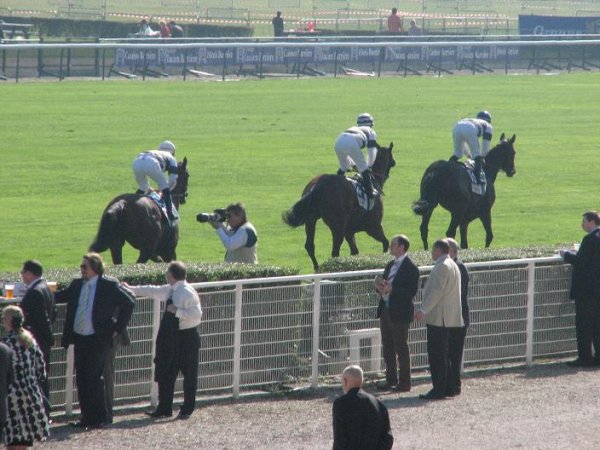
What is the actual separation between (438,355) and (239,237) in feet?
9.72

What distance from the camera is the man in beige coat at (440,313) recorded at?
10859mm

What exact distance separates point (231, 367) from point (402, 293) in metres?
1.48

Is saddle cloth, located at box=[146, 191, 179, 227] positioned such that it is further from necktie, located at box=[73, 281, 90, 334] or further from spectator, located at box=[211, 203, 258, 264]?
necktie, located at box=[73, 281, 90, 334]

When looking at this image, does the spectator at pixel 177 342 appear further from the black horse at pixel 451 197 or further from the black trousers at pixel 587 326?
the black horse at pixel 451 197

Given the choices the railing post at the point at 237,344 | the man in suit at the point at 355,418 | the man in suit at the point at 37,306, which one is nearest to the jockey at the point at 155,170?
the railing post at the point at 237,344

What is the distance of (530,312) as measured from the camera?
12547 millimetres

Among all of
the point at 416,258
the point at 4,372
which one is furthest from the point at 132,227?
the point at 4,372

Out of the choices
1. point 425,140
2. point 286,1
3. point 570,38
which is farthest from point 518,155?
point 286,1

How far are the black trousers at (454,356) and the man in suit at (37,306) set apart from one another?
10.9 ft

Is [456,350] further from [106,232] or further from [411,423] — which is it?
[106,232]

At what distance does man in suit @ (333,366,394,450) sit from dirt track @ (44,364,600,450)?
222cm

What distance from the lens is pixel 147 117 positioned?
95.1 ft

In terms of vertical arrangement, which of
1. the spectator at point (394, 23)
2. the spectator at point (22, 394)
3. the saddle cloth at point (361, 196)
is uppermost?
the spectator at point (394, 23)

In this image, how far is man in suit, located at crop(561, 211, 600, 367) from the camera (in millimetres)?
12117
